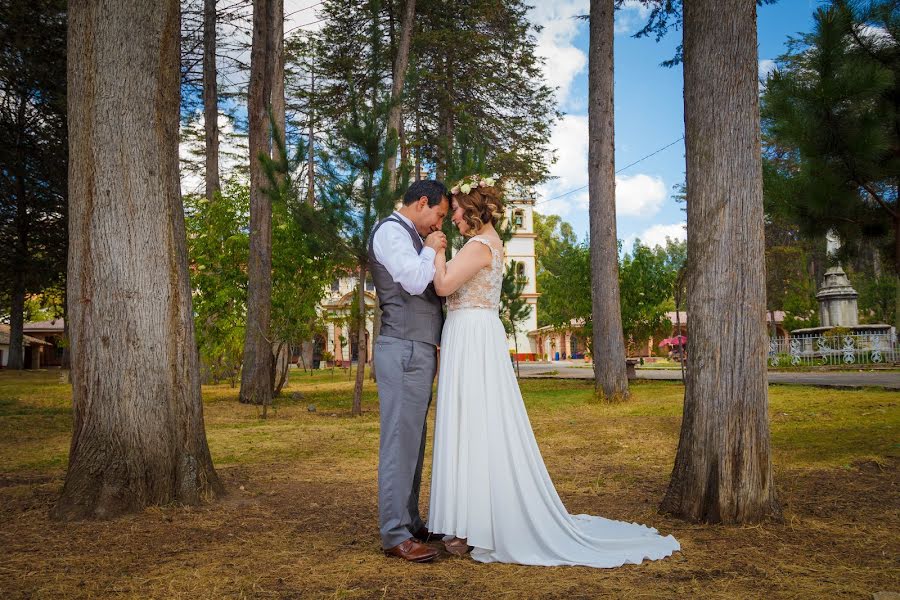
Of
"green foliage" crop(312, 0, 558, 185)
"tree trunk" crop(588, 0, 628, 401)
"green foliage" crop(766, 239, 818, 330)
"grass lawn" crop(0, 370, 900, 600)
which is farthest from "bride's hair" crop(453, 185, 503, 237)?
"green foliage" crop(766, 239, 818, 330)

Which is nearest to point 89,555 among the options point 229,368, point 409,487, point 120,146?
point 409,487

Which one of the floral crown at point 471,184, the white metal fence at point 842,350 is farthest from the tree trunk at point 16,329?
the white metal fence at point 842,350

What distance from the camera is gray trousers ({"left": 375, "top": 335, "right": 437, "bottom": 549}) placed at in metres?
3.95

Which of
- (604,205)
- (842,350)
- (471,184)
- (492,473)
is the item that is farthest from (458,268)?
(842,350)

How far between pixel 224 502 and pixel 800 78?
21.2 ft

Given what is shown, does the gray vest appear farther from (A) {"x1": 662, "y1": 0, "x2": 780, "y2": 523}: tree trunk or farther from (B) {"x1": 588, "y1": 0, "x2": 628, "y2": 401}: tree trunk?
(B) {"x1": 588, "y1": 0, "x2": 628, "y2": 401}: tree trunk

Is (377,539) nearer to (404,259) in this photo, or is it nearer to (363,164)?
(404,259)

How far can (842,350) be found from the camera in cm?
2262

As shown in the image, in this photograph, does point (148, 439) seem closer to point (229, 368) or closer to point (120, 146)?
point (120, 146)

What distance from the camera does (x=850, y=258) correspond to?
8023 millimetres

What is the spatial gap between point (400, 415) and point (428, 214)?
1157mm

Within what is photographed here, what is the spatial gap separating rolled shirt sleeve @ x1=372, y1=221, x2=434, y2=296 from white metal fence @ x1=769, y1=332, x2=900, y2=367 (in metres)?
22.1

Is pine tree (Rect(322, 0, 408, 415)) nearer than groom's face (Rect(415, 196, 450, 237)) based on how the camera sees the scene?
No

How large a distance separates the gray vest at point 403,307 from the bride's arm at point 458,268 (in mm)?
130
